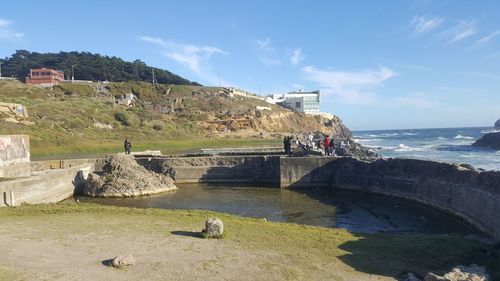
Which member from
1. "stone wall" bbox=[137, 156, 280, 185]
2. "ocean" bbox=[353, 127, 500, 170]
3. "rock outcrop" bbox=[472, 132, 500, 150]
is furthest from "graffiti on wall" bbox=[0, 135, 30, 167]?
"rock outcrop" bbox=[472, 132, 500, 150]

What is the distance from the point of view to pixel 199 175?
30.6m

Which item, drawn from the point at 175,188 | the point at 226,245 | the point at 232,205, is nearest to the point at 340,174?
the point at 232,205

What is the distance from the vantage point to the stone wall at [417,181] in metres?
15.5

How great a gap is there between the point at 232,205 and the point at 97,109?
57.7 m

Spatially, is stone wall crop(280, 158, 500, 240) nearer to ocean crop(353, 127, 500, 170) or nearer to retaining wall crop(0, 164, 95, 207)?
ocean crop(353, 127, 500, 170)

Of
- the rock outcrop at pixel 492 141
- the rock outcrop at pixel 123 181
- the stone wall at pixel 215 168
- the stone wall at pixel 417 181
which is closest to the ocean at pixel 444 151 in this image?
the rock outcrop at pixel 492 141

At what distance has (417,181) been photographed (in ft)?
Answer: 71.1

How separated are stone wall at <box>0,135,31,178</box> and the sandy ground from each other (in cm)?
1295

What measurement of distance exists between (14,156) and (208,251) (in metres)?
19.5

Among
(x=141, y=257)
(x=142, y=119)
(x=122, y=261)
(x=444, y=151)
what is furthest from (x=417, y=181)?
(x=142, y=119)

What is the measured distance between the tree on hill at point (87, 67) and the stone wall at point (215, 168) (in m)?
99.9

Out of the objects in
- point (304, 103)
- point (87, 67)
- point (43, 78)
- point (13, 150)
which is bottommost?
point (13, 150)

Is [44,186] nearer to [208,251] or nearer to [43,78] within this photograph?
[208,251]

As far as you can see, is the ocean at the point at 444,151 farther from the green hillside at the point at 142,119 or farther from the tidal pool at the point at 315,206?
the green hillside at the point at 142,119
